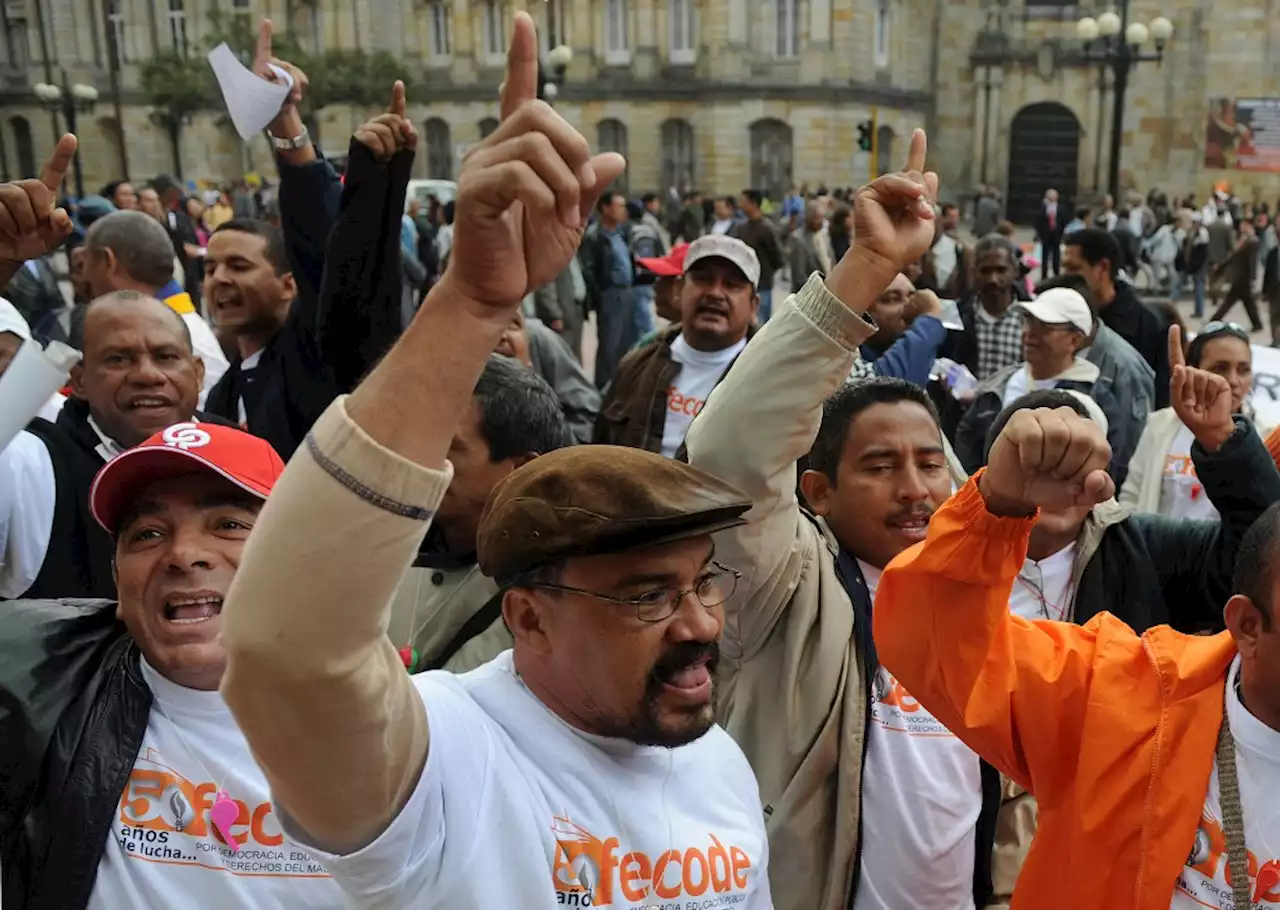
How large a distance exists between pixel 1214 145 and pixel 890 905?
3560 centimetres

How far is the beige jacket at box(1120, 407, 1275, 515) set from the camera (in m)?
4.29

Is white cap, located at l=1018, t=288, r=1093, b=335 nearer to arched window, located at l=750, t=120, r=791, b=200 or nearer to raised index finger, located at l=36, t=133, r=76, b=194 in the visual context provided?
raised index finger, located at l=36, t=133, r=76, b=194

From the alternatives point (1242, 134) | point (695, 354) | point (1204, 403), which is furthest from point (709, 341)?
point (1242, 134)

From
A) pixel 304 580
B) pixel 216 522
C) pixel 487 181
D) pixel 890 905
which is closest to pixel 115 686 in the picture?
pixel 216 522

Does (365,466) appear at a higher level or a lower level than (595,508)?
higher

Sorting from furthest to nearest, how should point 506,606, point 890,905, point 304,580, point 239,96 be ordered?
point 239,96, point 890,905, point 506,606, point 304,580

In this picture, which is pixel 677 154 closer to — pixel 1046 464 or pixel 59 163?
pixel 59 163

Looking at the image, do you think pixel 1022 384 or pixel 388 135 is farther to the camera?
pixel 1022 384

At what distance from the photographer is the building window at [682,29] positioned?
36.0 meters

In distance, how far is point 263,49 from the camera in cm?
365

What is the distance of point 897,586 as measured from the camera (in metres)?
2.09

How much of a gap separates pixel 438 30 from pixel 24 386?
4045 centimetres

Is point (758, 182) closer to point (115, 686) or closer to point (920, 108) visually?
point (920, 108)

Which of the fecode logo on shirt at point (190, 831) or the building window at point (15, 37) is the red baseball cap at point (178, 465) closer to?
the fecode logo on shirt at point (190, 831)
